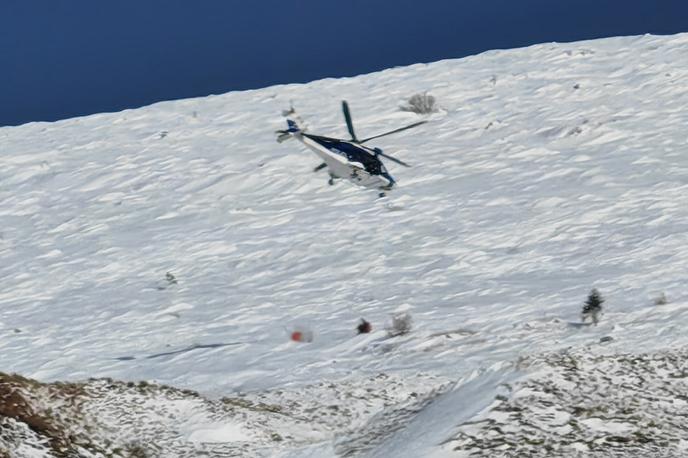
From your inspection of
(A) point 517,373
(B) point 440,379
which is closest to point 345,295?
(B) point 440,379

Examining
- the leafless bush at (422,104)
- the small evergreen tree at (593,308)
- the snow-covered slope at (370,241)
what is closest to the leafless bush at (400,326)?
the snow-covered slope at (370,241)

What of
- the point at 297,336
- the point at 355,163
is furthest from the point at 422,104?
the point at 297,336

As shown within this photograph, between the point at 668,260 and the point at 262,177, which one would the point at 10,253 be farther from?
the point at 668,260

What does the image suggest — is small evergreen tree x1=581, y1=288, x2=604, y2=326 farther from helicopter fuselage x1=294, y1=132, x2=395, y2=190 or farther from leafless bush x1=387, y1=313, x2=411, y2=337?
helicopter fuselage x1=294, y1=132, x2=395, y2=190

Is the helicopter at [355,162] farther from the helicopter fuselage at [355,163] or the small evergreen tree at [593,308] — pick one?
the small evergreen tree at [593,308]

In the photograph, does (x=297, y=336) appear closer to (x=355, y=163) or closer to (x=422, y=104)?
(x=355, y=163)
